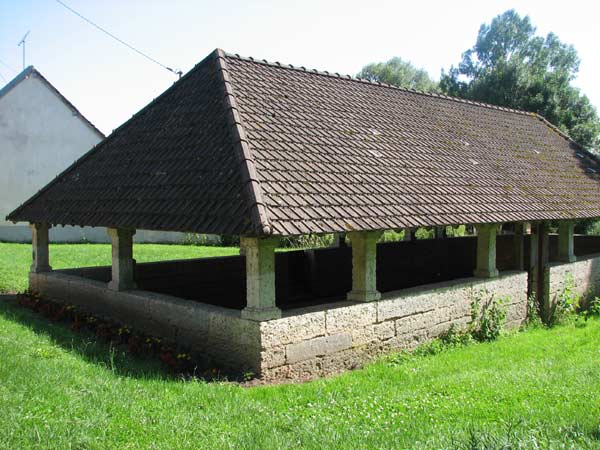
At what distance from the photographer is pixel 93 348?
751 cm

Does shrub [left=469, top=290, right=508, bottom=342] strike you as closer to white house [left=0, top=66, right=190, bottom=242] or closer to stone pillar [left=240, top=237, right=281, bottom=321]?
stone pillar [left=240, top=237, right=281, bottom=321]

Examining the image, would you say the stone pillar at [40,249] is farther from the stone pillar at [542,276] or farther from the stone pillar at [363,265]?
the stone pillar at [542,276]

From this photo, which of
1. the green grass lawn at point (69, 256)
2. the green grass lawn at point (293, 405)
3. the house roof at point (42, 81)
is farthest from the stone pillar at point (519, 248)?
the house roof at point (42, 81)

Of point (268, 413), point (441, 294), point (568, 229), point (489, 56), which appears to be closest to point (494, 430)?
point (268, 413)

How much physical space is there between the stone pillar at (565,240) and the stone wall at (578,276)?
21 cm

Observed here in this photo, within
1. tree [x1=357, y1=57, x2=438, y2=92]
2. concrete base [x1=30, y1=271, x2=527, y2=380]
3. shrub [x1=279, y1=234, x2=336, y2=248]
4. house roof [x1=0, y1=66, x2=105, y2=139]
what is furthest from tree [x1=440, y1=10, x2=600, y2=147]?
concrete base [x1=30, y1=271, x2=527, y2=380]

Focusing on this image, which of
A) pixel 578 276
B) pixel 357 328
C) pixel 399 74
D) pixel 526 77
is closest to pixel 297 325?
pixel 357 328

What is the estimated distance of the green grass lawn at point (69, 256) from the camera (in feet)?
42.9

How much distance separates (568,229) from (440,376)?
6854 millimetres

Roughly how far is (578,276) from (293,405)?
9.11 meters

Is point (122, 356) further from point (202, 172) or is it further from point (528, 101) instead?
point (528, 101)

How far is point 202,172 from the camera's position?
306 inches

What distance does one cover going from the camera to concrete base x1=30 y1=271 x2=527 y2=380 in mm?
6777

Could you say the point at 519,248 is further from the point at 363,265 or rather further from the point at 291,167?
the point at 291,167
